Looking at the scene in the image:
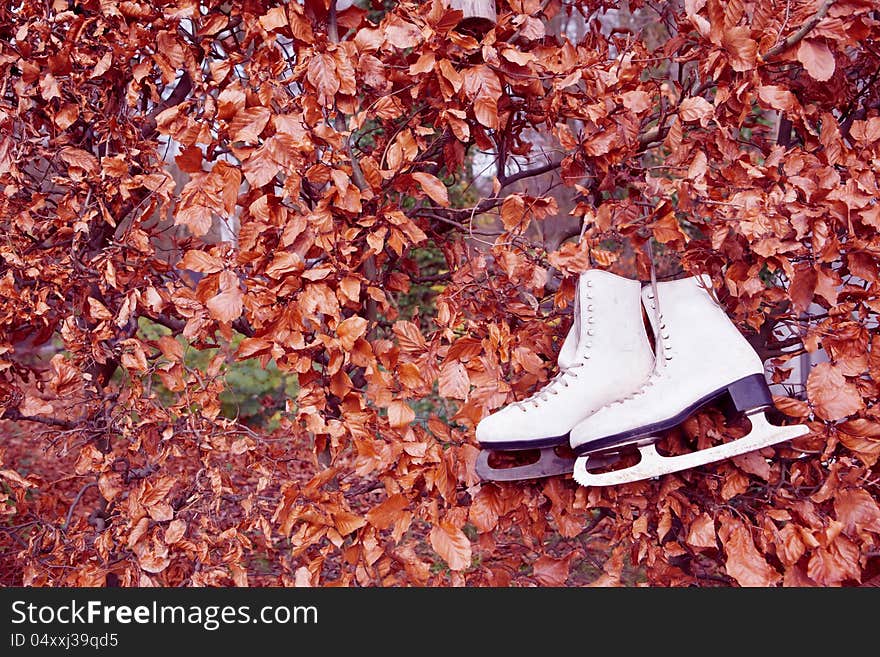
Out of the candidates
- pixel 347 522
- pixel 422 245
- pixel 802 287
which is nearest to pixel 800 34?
pixel 802 287

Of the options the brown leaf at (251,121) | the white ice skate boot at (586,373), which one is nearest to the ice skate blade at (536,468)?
the white ice skate boot at (586,373)

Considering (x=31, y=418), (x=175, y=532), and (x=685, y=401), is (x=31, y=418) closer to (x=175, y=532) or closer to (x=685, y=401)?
(x=175, y=532)

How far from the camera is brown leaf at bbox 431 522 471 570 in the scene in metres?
1.33

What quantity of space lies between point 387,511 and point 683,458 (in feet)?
2.03

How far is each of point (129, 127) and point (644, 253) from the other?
4.32 feet

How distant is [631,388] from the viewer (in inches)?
54.7

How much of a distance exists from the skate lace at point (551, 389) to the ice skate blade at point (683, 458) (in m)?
0.14

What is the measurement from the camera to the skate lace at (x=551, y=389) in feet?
4.37

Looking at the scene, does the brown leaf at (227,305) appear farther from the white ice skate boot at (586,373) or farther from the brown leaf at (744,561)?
the brown leaf at (744,561)

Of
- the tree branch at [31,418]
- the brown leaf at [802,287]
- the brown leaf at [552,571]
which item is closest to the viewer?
the brown leaf at [802,287]

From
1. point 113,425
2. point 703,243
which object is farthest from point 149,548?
point 703,243

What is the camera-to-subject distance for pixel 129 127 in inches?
65.9

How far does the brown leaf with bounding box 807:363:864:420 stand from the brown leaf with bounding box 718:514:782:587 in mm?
288

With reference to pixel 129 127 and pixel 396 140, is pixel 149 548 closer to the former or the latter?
pixel 129 127
